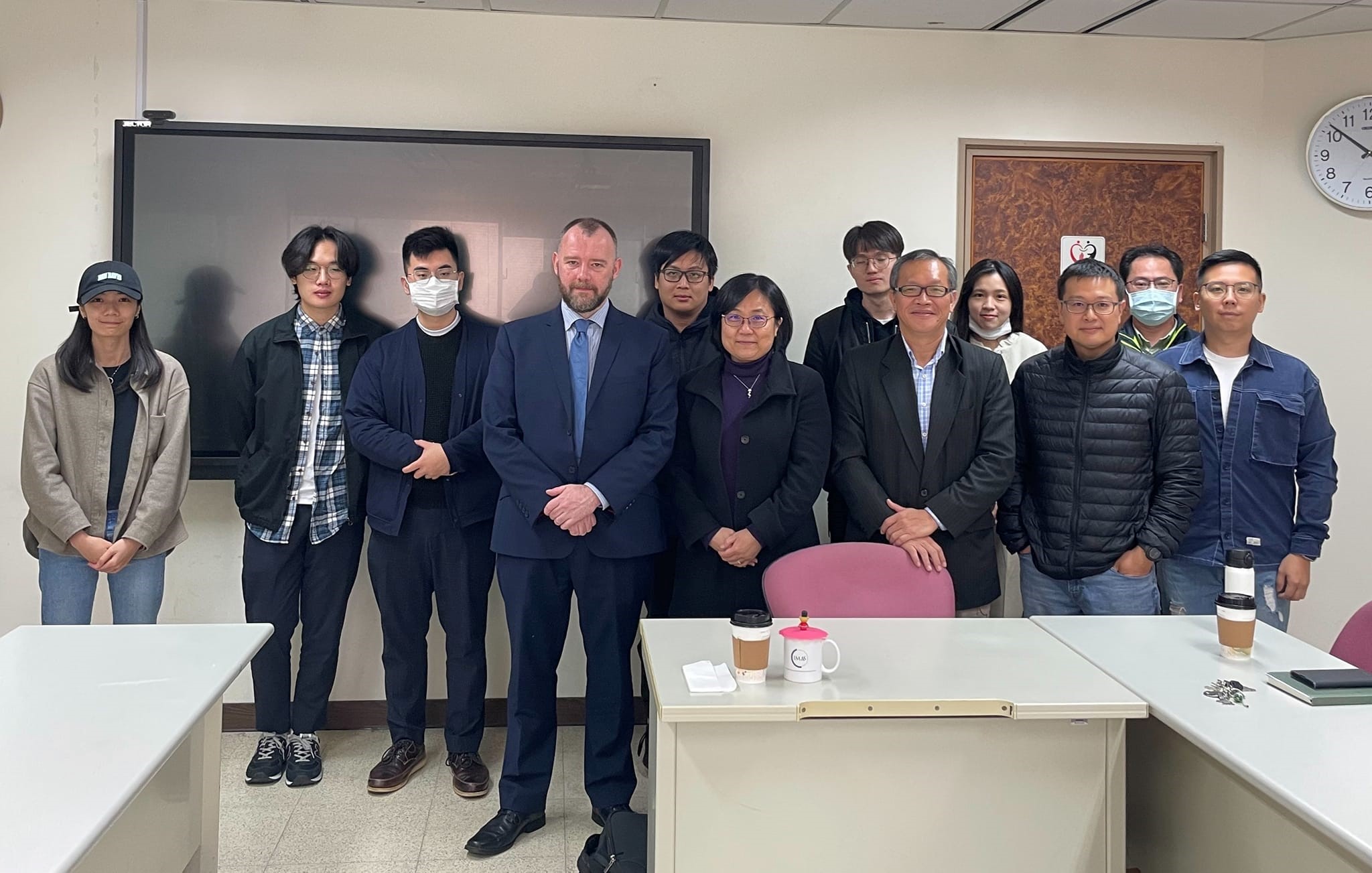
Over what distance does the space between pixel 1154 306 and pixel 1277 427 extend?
58 centimetres

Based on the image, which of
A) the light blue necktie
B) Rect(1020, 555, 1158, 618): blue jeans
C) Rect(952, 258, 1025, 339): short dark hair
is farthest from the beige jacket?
Rect(1020, 555, 1158, 618): blue jeans

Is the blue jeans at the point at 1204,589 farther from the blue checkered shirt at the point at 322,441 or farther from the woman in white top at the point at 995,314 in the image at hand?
the blue checkered shirt at the point at 322,441

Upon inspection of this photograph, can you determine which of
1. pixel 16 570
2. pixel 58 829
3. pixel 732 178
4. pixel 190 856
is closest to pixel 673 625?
pixel 190 856

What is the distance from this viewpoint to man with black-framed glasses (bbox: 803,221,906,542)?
353 centimetres

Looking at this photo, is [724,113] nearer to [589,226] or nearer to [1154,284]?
[589,226]

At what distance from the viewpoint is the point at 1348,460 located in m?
4.17

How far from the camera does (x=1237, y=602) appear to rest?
7.16ft

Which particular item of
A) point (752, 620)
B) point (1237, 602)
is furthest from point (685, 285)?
point (1237, 602)

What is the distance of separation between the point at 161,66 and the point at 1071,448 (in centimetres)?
342

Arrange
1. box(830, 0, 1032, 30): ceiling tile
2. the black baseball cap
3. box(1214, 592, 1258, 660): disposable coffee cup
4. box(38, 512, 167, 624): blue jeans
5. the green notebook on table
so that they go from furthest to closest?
box(830, 0, 1032, 30): ceiling tile < box(38, 512, 167, 624): blue jeans < the black baseball cap < box(1214, 592, 1258, 660): disposable coffee cup < the green notebook on table

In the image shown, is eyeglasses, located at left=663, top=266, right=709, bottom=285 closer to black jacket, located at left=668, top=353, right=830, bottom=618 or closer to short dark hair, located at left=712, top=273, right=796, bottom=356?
short dark hair, located at left=712, top=273, right=796, bottom=356

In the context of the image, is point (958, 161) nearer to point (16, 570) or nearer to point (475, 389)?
point (475, 389)

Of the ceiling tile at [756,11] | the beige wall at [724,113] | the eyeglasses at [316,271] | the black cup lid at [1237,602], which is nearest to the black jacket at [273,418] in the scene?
the eyeglasses at [316,271]

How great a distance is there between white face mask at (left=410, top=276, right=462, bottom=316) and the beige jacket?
2.53 feet
